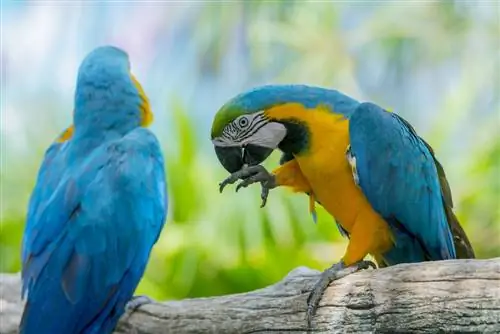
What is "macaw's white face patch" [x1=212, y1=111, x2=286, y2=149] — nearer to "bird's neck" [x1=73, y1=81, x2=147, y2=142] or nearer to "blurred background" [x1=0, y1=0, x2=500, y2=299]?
"bird's neck" [x1=73, y1=81, x2=147, y2=142]

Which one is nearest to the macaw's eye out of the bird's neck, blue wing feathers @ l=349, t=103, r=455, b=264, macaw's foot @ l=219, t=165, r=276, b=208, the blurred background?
macaw's foot @ l=219, t=165, r=276, b=208

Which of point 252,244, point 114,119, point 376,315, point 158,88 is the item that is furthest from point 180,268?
point 376,315

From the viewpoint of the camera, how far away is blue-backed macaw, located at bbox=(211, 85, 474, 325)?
52.9 inches

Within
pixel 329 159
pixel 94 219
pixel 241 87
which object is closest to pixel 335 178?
pixel 329 159

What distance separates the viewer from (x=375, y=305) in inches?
48.9

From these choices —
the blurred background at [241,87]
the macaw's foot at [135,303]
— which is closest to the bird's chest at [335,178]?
the macaw's foot at [135,303]

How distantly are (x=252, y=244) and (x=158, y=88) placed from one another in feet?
3.85

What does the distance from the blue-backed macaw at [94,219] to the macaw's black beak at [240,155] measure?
295mm

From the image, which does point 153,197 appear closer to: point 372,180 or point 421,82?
point 372,180

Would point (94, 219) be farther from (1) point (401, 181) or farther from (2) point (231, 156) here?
(1) point (401, 181)

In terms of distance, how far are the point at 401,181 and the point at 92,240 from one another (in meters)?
0.66

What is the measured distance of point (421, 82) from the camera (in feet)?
11.6

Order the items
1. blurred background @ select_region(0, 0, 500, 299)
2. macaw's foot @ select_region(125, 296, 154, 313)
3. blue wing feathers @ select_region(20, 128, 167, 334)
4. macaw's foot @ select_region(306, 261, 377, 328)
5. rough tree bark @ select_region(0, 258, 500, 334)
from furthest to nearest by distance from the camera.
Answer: blurred background @ select_region(0, 0, 500, 299) → macaw's foot @ select_region(125, 296, 154, 313) → blue wing feathers @ select_region(20, 128, 167, 334) → macaw's foot @ select_region(306, 261, 377, 328) → rough tree bark @ select_region(0, 258, 500, 334)

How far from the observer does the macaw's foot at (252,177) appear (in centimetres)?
139
